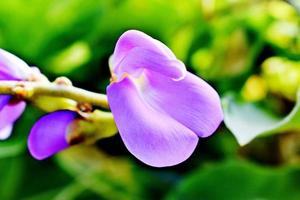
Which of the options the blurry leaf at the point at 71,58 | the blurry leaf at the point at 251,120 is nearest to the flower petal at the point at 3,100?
the blurry leaf at the point at 251,120

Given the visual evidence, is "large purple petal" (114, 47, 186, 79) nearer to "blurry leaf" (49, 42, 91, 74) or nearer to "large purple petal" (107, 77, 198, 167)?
"large purple petal" (107, 77, 198, 167)

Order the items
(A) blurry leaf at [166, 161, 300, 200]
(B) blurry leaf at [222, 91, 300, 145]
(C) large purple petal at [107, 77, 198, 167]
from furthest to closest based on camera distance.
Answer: (A) blurry leaf at [166, 161, 300, 200]
(B) blurry leaf at [222, 91, 300, 145]
(C) large purple petal at [107, 77, 198, 167]

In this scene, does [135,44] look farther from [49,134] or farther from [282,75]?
[282,75]

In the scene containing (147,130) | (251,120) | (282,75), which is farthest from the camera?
(282,75)

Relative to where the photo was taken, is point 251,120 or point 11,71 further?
point 251,120

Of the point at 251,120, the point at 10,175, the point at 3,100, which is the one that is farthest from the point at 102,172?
the point at 3,100

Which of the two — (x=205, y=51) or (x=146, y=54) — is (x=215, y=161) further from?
(x=146, y=54)

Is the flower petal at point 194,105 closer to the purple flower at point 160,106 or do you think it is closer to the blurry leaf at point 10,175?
the purple flower at point 160,106

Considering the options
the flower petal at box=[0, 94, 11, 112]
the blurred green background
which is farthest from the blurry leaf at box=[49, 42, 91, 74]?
the flower petal at box=[0, 94, 11, 112]
